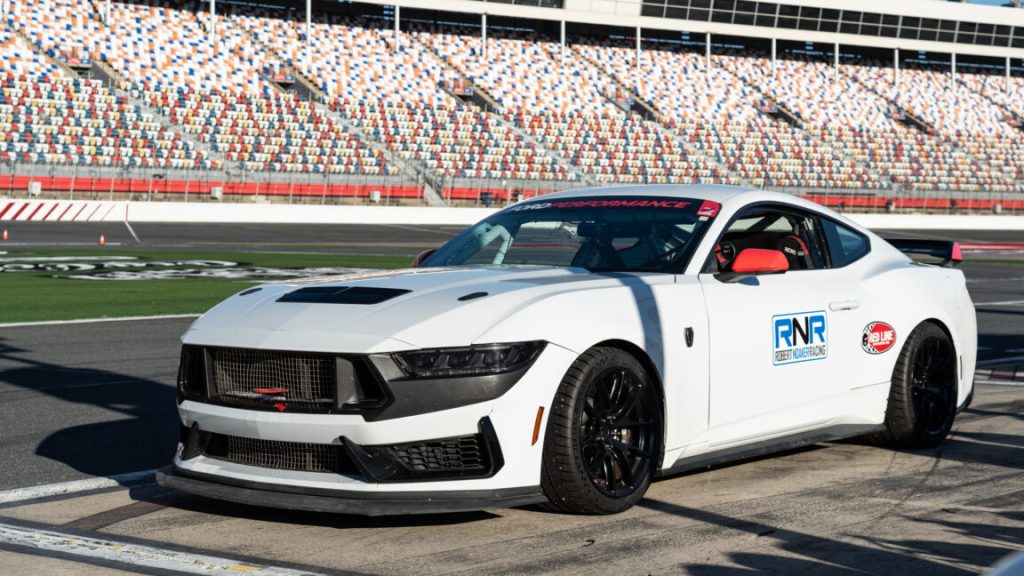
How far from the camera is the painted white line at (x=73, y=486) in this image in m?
5.37

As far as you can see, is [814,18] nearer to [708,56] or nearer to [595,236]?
[708,56]

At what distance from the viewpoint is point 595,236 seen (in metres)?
5.97

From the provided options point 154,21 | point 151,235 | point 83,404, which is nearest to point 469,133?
point 154,21

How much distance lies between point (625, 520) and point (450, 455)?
80cm

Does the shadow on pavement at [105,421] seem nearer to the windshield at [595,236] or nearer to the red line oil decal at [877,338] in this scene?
the windshield at [595,236]

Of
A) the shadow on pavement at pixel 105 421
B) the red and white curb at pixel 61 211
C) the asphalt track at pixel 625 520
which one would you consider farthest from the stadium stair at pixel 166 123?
the asphalt track at pixel 625 520

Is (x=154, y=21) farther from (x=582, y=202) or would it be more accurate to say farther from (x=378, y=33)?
(x=582, y=202)

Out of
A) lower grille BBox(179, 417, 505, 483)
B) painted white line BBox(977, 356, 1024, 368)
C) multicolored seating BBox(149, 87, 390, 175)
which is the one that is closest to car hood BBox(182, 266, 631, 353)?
lower grille BBox(179, 417, 505, 483)

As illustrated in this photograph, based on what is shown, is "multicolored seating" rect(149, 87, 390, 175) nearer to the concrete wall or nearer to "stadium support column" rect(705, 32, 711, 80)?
the concrete wall

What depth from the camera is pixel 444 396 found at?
182 inches

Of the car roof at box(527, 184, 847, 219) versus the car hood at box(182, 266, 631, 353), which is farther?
the car roof at box(527, 184, 847, 219)

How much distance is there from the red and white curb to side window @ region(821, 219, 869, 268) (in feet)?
106

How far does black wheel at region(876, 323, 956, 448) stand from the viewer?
650cm

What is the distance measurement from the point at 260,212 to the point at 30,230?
1009 cm
